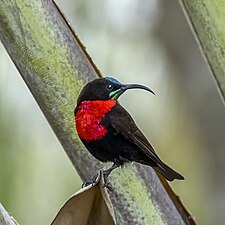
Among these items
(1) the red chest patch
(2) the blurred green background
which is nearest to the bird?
(1) the red chest patch

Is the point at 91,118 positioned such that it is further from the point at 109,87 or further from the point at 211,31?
the point at 211,31

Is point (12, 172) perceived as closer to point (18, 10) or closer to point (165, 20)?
point (165, 20)

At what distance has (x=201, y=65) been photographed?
2.62m

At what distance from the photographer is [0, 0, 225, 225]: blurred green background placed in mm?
2559

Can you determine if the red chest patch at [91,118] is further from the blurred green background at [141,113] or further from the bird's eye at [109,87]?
the blurred green background at [141,113]

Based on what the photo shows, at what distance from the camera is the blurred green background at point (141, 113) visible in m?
2.56

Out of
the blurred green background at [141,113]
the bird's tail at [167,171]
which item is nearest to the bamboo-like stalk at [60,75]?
the bird's tail at [167,171]

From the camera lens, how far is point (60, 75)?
0.68 meters

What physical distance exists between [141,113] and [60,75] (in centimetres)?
242

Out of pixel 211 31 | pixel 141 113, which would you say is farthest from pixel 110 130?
pixel 141 113

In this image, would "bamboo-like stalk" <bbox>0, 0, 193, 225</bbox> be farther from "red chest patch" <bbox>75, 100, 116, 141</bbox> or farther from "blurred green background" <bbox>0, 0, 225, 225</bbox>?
"blurred green background" <bbox>0, 0, 225, 225</bbox>

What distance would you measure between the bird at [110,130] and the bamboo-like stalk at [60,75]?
2 cm

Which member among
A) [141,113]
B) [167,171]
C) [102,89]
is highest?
[102,89]

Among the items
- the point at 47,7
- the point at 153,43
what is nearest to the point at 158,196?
the point at 47,7
